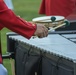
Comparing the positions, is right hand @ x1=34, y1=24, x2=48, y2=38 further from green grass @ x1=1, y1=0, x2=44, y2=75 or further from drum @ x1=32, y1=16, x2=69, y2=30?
green grass @ x1=1, y1=0, x2=44, y2=75

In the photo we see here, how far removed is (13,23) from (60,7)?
2594 millimetres

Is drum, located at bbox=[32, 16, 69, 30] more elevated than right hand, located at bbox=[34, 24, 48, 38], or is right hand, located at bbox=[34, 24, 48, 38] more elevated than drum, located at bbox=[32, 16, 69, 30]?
drum, located at bbox=[32, 16, 69, 30]

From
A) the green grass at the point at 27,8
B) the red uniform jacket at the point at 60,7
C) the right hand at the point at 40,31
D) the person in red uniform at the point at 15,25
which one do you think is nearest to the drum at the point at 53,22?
the right hand at the point at 40,31

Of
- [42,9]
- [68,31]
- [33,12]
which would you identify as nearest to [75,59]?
[68,31]

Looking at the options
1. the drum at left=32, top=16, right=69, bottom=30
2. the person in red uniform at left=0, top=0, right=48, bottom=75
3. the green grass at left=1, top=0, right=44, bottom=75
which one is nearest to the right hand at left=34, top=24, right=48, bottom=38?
the person in red uniform at left=0, top=0, right=48, bottom=75

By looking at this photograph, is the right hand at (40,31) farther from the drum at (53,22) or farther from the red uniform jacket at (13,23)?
the drum at (53,22)

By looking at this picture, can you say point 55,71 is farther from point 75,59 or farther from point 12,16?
point 12,16

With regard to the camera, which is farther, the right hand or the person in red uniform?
the right hand

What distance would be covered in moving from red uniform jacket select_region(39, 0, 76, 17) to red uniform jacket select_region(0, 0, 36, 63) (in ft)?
7.57

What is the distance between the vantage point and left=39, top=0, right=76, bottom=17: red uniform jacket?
712 cm

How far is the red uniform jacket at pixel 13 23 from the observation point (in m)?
4.61

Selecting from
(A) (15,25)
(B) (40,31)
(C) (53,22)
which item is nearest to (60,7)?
(C) (53,22)

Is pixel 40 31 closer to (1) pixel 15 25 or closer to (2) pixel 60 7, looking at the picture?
(1) pixel 15 25

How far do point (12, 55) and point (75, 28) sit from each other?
0.71m
